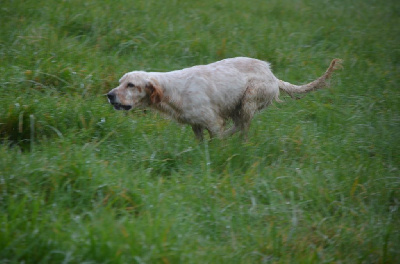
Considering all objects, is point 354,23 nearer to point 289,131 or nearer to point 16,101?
point 289,131

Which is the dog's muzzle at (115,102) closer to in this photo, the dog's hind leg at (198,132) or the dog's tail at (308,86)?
the dog's hind leg at (198,132)

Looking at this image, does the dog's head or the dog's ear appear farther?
the dog's ear

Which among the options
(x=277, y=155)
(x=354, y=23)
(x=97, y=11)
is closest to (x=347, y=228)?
(x=277, y=155)

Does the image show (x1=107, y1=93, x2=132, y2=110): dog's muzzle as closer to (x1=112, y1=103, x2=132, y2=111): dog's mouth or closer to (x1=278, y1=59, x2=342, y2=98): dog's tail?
(x1=112, y1=103, x2=132, y2=111): dog's mouth

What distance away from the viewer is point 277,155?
17.1ft

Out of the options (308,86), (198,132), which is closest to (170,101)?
(198,132)

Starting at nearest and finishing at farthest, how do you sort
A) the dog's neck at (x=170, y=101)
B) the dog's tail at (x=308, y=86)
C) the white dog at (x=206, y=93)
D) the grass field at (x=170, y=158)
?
the grass field at (x=170, y=158), the white dog at (x=206, y=93), the dog's neck at (x=170, y=101), the dog's tail at (x=308, y=86)

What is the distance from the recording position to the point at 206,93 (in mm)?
5254

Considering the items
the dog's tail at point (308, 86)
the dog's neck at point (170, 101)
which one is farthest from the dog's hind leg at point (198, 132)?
the dog's tail at point (308, 86)

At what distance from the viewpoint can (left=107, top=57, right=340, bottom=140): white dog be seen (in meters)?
5.09

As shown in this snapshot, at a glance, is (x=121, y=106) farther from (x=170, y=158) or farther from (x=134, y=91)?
(x=170, y=158)

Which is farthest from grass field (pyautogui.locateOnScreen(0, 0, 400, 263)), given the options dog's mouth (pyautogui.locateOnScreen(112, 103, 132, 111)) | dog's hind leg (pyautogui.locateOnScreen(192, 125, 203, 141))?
dog's mouth (pyautogui.locateOnScreen(112, 103, 132, 111))

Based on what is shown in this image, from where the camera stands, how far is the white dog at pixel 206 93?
5090mm

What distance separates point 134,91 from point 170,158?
0.87 metres
